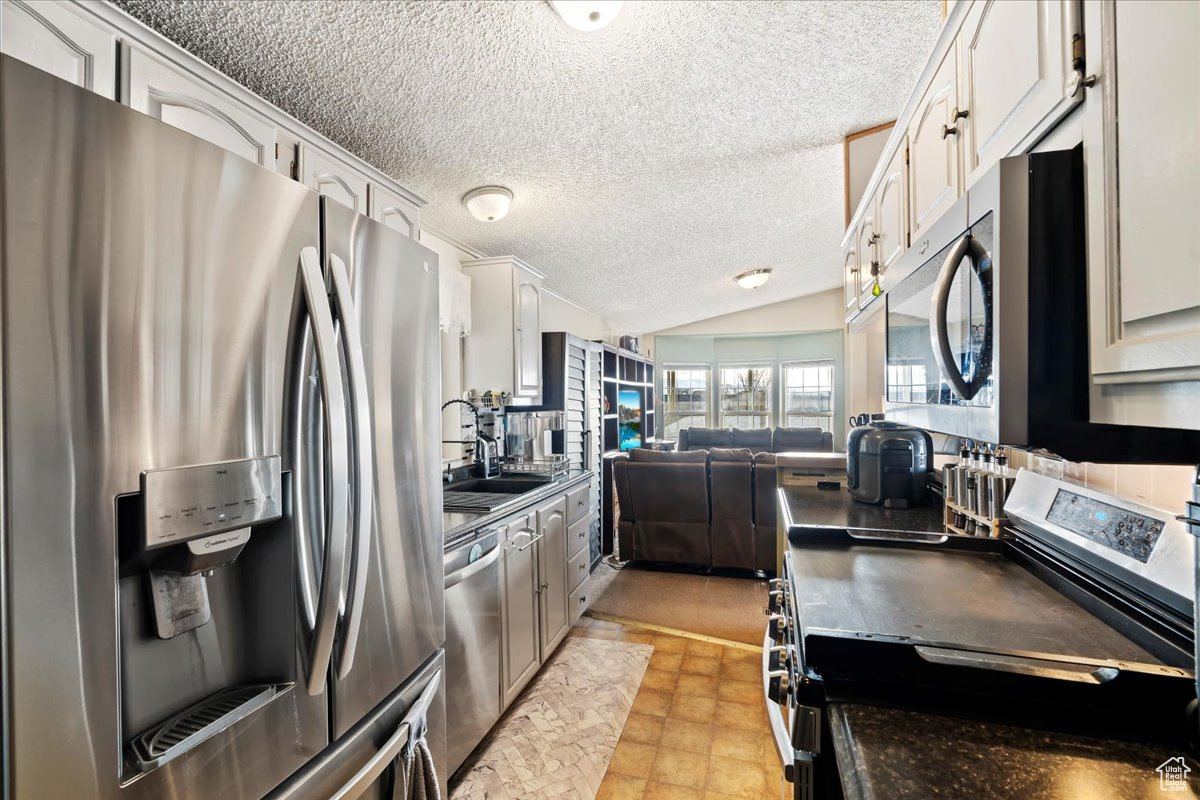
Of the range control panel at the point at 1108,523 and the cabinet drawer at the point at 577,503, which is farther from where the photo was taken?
the cabinet drawer at the point at 577,503

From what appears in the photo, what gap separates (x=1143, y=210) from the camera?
568 millimetres

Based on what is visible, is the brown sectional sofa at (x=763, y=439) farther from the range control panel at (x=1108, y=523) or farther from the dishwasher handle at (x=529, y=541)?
the range control panel at (x=1108, y=523)

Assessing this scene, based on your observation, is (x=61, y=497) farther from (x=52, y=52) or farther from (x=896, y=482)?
(x=896, y=482)

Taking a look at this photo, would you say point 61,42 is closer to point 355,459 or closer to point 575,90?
point 355,459

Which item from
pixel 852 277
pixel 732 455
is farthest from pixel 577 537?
pixel 852 277

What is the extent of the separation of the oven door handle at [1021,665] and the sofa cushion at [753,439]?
Answer: 588 centimetres

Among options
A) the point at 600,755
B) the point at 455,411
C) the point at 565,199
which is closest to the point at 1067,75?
the point at 565,199

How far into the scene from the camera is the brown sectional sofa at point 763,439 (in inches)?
246

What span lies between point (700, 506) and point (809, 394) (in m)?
4.42

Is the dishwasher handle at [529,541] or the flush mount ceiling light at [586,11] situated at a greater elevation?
the flush mount ceiling light at [586,11]

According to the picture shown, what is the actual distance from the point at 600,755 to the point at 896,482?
1.55 meters

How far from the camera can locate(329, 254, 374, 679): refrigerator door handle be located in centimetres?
94

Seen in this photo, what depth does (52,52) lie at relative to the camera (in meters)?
0.88

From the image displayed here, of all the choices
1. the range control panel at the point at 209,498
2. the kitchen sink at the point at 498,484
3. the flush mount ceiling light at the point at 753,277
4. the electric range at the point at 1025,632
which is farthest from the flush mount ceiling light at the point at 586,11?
the flush mount ceiling light at the point at 753,277
